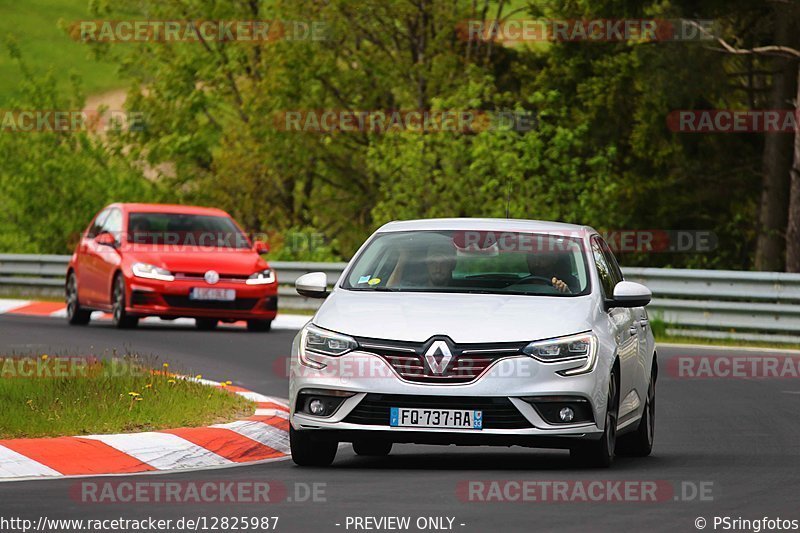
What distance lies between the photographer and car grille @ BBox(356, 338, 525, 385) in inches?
418

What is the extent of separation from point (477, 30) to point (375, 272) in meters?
31.9

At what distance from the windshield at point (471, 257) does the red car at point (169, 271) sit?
11.7m

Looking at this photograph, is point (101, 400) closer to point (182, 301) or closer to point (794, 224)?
point (182, 301)

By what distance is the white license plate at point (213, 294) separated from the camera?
23.7 metres

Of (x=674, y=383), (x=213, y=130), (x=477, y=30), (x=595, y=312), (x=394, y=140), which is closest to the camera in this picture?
(x=595, y=312)

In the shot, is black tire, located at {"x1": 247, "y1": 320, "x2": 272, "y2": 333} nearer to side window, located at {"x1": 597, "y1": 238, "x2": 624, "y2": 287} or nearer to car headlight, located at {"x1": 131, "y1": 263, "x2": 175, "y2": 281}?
car headlight, located at {"x1": 131, "y1": 263, "x2": 175, "y2": 281}

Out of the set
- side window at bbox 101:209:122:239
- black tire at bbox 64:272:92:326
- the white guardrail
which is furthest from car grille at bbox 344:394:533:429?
black tire at bbox 64:272:92:326

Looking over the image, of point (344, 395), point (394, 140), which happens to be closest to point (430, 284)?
point (344, 395)

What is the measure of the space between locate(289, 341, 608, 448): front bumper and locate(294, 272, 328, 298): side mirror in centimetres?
96

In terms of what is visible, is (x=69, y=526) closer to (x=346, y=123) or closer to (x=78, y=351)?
(x=78, y=351)

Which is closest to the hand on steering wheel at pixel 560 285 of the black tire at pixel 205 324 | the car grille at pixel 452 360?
the car grille at pixel 452 360

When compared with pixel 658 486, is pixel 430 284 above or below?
above

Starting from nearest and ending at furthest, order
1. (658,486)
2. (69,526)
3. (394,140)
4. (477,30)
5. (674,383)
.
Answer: (69,526), (658,486), (674,383), (394,140), (477,30)

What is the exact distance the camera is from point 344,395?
10828 mm
